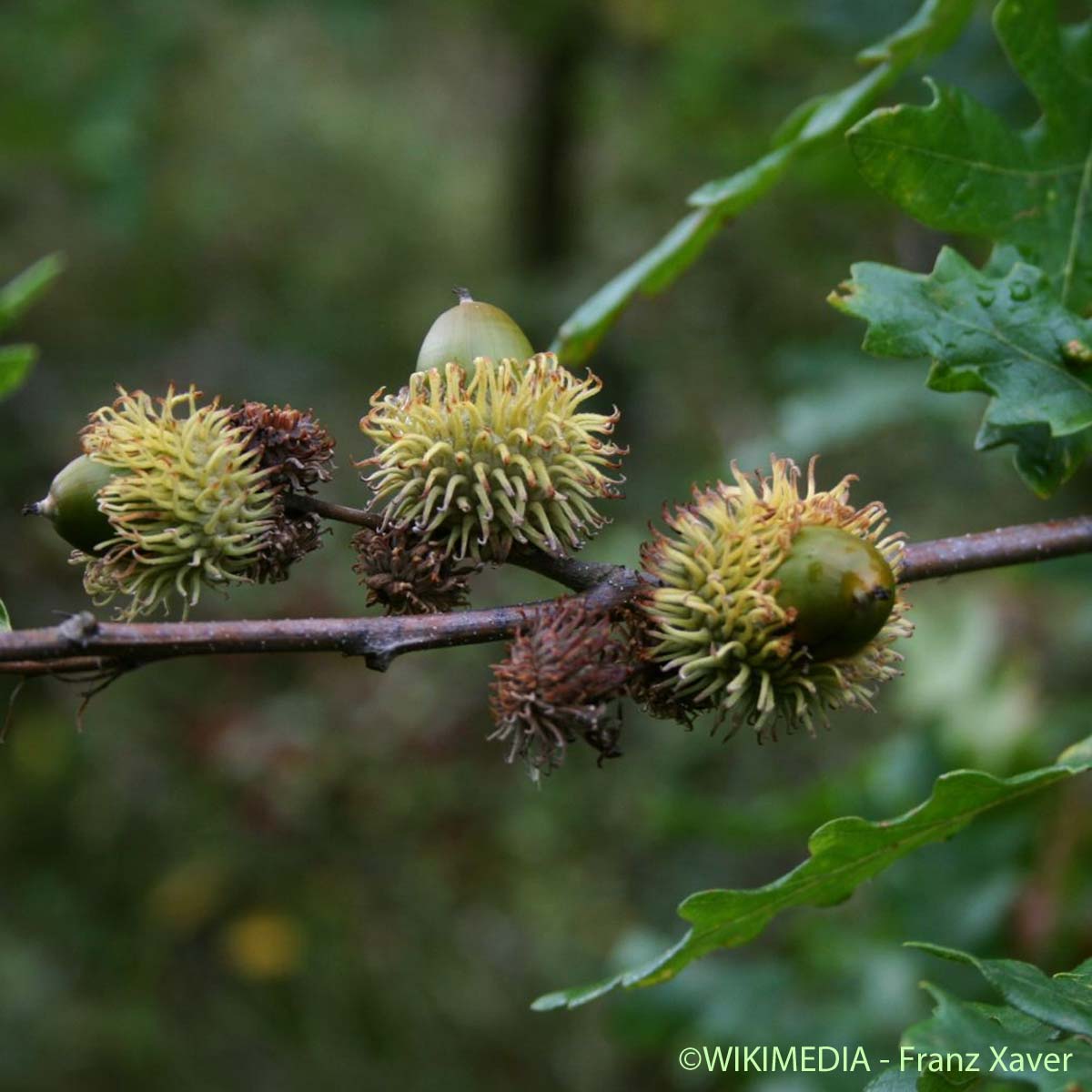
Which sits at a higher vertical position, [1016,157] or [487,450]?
[1016,157]

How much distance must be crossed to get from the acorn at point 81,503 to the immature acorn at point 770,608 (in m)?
0.69

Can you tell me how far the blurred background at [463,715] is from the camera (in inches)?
133

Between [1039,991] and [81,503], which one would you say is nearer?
[1039,991]

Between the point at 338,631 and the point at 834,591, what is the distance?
0.57 meters

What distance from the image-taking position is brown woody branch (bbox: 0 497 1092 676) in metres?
1.34

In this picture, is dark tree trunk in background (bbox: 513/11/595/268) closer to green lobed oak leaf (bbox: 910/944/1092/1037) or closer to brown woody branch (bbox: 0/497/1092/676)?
brown woody branch (bbox: 0/497/1092/676)

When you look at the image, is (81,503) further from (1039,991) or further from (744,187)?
(1039,991)

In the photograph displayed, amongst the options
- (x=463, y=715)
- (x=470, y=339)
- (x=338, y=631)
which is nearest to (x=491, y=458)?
(x=470, y=339)

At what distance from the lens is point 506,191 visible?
9.41m

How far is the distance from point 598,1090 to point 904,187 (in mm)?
5476

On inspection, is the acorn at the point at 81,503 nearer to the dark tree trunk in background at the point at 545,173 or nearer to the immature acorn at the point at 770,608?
the immature acorn at the point at 770,608

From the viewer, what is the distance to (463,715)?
5945 mm

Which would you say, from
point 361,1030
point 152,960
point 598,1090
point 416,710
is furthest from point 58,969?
point 598,1090

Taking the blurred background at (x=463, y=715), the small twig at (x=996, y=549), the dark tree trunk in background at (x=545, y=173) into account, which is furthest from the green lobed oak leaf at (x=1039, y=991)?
the dark tree trunk in background at (x=545, y=173)
